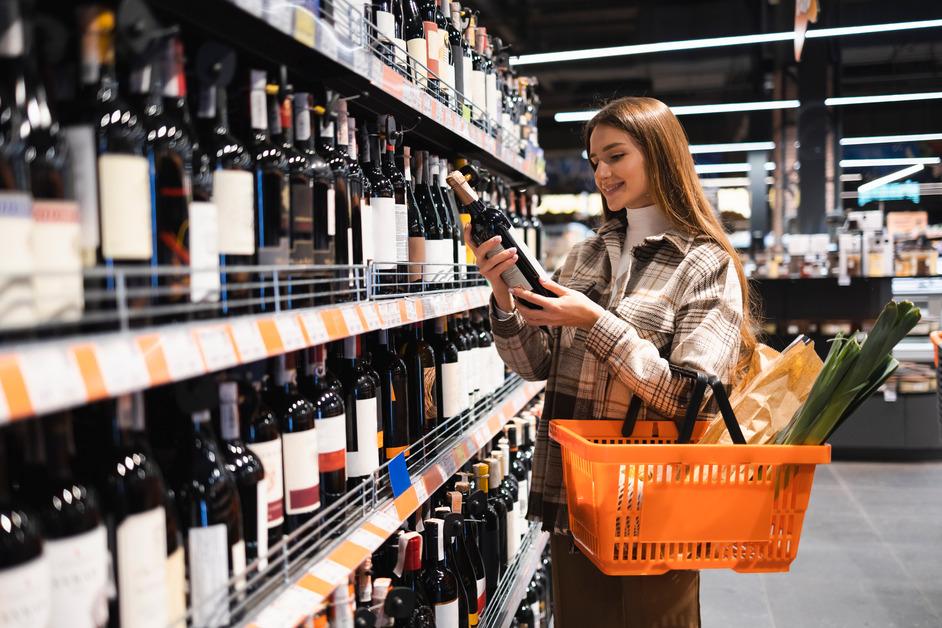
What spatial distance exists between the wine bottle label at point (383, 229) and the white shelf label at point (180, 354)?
A: 3.07ft

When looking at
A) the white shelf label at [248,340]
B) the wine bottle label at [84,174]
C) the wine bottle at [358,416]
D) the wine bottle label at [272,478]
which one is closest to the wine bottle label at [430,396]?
the wine bottle at [358,416]

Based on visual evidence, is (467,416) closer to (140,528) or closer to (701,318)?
(701,318)

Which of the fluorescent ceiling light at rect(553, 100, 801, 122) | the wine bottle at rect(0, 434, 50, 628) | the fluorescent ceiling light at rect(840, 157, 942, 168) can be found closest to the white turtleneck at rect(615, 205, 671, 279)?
the wine bottle at rect(0, 434, 50, 628)

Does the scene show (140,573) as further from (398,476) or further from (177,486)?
(398,476)

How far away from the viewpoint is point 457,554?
8.57 feet

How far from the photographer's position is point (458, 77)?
107 inches

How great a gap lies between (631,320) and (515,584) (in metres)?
1.37

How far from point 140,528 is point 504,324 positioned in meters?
1.31

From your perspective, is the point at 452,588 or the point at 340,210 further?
the point at 452,588

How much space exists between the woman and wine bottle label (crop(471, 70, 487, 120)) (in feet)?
2.37

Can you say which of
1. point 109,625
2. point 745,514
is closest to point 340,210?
point 109,625

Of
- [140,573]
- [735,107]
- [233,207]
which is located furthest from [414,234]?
[735,107]

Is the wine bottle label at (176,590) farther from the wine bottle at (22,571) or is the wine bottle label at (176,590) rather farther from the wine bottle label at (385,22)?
the wine bottle label at (385,22)

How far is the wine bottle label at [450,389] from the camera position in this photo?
2.41 m
